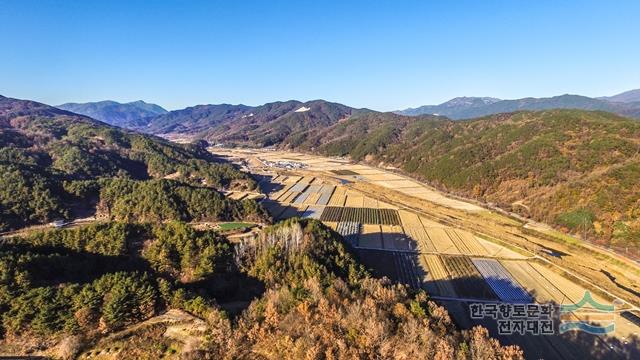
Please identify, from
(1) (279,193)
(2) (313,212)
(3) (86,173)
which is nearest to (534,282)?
(2) (313,212)

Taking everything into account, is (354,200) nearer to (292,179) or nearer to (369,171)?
(292,179)

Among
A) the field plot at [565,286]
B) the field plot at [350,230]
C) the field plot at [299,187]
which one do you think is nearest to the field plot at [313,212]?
the field plot at [350,230]

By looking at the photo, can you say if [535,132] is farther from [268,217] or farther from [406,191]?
[268,217]

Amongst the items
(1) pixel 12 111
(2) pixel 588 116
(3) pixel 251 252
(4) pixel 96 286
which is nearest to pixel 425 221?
(3) pixel 251 252

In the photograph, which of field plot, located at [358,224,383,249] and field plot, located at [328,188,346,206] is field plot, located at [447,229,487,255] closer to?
field plot, located at [358,224,383,249]

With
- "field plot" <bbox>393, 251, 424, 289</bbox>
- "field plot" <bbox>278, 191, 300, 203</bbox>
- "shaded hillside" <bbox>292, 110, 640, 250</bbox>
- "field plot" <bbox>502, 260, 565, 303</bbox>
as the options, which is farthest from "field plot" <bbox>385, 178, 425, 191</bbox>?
"field plot" <bbox>502, 260, 565, 303</bbox>

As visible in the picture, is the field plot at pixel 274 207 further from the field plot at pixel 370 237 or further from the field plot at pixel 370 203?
the field plot at pixel 370 203
